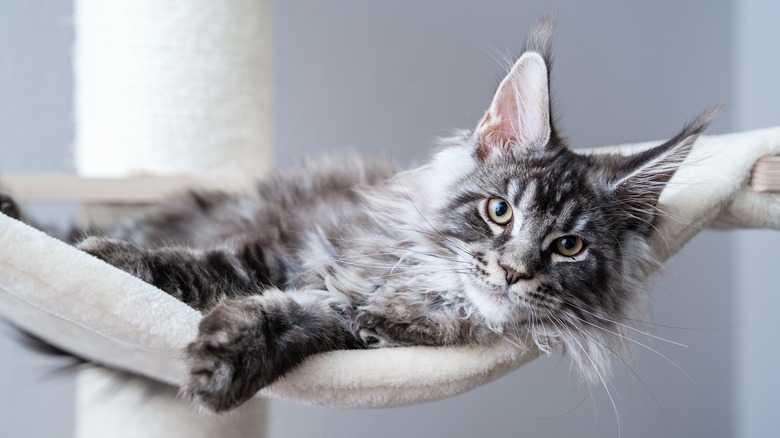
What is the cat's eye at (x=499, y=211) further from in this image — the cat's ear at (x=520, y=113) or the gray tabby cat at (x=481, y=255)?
the cat's ear at (x=520, y=113)

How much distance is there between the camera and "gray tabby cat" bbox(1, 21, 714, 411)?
127 centimetres

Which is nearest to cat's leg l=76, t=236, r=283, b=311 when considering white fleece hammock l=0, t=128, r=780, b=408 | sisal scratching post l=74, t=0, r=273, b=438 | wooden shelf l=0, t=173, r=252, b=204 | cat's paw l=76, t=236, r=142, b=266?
cat's paw l=76, t=236, r=142, b=266

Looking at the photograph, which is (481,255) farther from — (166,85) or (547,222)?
(166,85)

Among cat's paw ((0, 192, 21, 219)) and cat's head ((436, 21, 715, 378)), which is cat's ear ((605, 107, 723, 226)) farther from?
cat's paw ((0, 192, 21, 219))

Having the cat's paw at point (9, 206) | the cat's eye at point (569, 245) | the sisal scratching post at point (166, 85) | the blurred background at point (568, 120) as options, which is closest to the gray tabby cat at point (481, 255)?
the cat's eye at point (569, 245)

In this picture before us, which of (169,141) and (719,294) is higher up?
(169,141)

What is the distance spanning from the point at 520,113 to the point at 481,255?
14.0 inches

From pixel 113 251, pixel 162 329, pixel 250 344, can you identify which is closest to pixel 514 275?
pixel 250 344

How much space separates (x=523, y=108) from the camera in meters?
1.44

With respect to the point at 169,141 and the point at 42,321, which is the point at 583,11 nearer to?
the point at 169,141

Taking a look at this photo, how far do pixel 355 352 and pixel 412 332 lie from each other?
8.6 inches

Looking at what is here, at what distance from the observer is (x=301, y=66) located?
284cm

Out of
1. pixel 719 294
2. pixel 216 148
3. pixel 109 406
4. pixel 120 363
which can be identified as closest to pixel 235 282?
pixel 120 363

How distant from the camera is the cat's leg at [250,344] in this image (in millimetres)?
941
